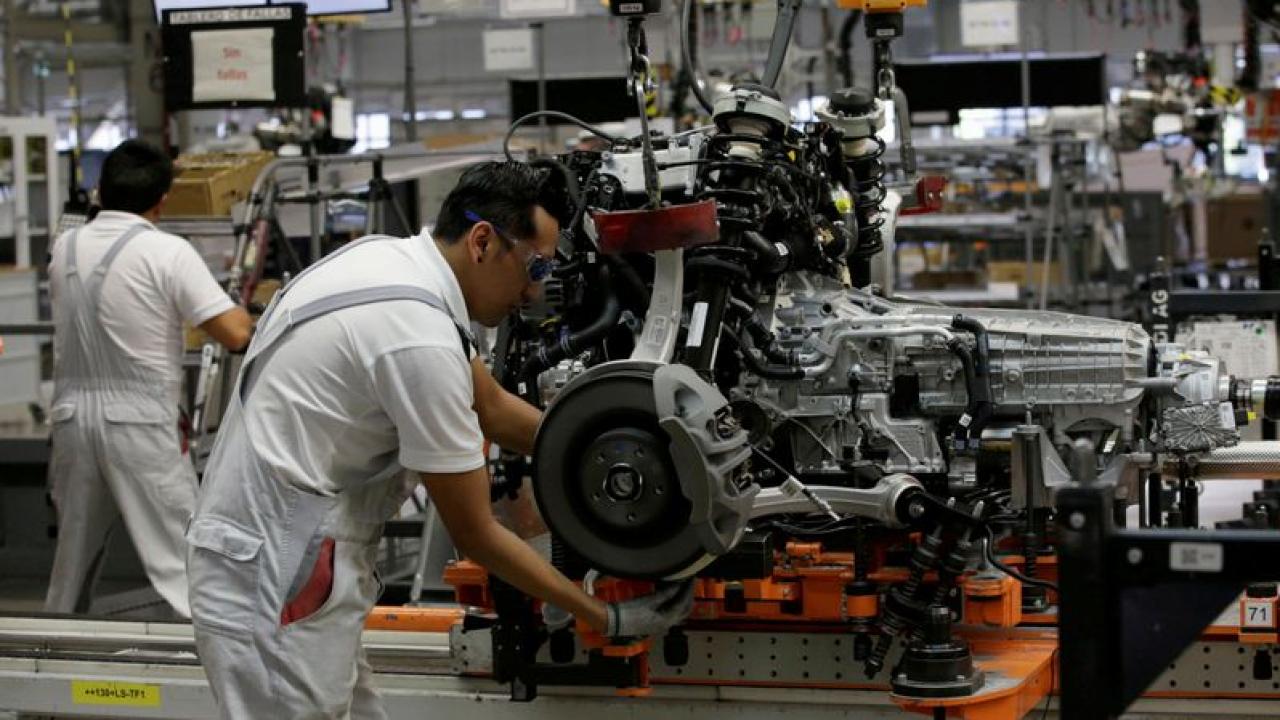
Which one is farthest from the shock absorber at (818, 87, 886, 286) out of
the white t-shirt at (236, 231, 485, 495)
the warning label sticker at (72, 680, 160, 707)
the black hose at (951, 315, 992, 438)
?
the warning label sticker at (72, 680, 160, 707)

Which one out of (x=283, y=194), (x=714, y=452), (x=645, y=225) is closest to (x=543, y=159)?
(x=645, y=225)

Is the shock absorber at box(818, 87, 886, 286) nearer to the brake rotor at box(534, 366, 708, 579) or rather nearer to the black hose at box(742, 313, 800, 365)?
the black hose at box(742, 313, 800, 365)

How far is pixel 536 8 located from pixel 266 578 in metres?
5.53

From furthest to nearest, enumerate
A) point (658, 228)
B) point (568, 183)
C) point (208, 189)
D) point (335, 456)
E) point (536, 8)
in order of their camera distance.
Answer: point (536, 8), point (208, 189), point (568, 183), point (658, 228), point (335, 456)

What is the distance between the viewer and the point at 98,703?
4.58 metres

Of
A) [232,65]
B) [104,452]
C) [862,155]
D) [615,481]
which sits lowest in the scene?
[104,452]

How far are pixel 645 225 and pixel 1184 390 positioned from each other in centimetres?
132

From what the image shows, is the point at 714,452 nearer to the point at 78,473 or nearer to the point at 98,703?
the point at 98,703

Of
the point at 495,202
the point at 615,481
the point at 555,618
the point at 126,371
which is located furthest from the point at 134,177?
the point at 495,202

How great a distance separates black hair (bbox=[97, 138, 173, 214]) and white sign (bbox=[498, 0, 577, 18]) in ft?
8.75

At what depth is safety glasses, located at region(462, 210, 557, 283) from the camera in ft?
10.7

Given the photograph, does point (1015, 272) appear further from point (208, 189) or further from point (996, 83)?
point (208, 189)

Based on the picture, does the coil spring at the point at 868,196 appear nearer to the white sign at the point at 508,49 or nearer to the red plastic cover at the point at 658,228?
the red plastic cover at the point at 658,228

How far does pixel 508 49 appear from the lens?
10.5 m
